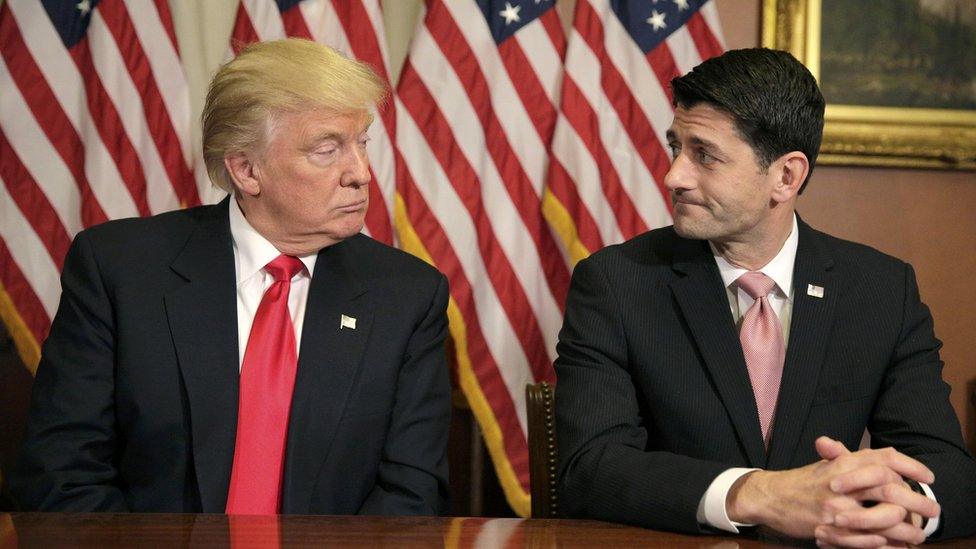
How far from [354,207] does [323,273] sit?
0.18 m

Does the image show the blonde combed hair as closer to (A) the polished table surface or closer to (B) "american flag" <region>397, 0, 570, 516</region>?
(A) the polished table surface

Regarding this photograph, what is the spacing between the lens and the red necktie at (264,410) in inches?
92.4

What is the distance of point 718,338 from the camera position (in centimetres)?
236

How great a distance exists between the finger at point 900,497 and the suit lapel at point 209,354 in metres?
1.32

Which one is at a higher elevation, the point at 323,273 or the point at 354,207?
the point at 354,207

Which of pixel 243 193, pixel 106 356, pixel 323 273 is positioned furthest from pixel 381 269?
pixel 106 356

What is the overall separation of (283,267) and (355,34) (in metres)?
1.43

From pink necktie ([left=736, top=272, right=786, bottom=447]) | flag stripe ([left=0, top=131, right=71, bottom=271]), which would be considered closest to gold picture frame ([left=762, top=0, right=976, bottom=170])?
pink necktie ([left=736, top=272, right=786, bottom=447])

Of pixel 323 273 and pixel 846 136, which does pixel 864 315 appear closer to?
pixel 323 273

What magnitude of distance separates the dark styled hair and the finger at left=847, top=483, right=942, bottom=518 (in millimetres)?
885

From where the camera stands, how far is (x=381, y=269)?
2.64 meters

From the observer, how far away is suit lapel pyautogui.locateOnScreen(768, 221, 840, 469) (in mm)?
2309

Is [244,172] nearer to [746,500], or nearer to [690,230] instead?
[690,230]

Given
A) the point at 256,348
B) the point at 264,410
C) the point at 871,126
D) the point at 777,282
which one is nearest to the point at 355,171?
the point at 256,348
